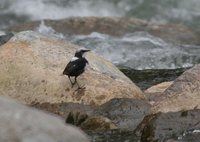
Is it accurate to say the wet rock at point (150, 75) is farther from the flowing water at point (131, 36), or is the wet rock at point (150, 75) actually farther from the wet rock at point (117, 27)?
the wet rock at point (117, 27)

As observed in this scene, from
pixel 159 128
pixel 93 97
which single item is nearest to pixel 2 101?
pixel 159 128

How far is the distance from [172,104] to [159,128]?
373 millimetres

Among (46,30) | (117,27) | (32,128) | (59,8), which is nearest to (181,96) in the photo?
(32,128)

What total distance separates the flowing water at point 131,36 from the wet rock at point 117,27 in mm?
330

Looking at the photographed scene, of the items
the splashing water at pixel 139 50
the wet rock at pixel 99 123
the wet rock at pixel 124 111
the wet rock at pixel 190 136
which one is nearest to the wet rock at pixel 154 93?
the wet rock at pixel 124 111

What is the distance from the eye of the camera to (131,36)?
16.9 metres

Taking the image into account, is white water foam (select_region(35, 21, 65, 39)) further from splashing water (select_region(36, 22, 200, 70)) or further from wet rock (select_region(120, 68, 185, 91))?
wet rock (select_region(120, 68, 185, 91))

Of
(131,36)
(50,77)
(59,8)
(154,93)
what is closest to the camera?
(50,77)

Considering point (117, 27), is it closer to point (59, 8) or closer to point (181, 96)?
point (59, 8)

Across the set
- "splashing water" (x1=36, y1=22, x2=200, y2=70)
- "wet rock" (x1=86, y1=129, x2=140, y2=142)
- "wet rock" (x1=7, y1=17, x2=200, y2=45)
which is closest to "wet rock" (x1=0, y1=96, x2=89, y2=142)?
"wet rock" (x1=86, y1=129, x2=140, y2=142)

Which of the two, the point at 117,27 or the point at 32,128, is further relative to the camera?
the point at 117,27

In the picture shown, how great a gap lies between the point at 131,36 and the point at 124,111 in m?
8.30

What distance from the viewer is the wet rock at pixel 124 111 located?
28.2 feet

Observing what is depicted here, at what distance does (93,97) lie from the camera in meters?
8.74
